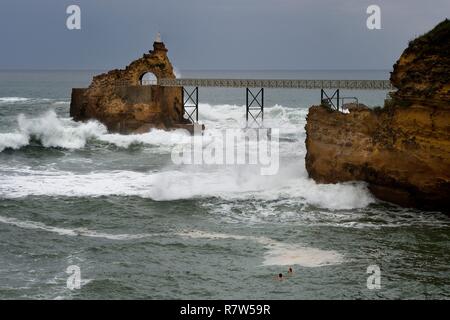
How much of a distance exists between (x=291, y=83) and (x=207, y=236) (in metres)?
29.4

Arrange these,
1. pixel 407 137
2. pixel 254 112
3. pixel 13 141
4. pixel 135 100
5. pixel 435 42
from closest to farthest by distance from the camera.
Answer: pixel 435 42 → pixel 407 137 → pixel 13 141 → pixel 135 100 → pixel 254 112

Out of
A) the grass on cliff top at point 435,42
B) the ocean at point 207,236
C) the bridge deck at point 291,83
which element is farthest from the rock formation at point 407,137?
the bridge deck at point 291,83

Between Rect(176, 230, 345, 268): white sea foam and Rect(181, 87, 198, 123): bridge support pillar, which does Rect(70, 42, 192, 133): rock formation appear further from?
Rect(176, 230, 345, 268): white sea foam

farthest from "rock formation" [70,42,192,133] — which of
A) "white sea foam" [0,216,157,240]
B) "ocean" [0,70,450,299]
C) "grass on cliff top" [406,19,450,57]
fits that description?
"grass on cliff top" [406,19,450,57]

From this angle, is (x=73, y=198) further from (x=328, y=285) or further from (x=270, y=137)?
(x=270, y=137)

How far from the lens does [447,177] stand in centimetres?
2673

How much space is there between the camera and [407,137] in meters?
28.1

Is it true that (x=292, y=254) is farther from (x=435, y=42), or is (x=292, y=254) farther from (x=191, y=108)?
(x=191, y=108)

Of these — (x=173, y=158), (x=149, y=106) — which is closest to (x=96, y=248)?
(x=173, y=158)

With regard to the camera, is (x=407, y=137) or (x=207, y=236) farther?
(x=407, y=137)

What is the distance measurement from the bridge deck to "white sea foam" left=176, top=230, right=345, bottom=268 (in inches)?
888

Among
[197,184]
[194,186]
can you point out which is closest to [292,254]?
[194,186]

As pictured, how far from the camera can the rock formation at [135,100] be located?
55344 millimetres

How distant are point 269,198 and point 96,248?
9815 mm
